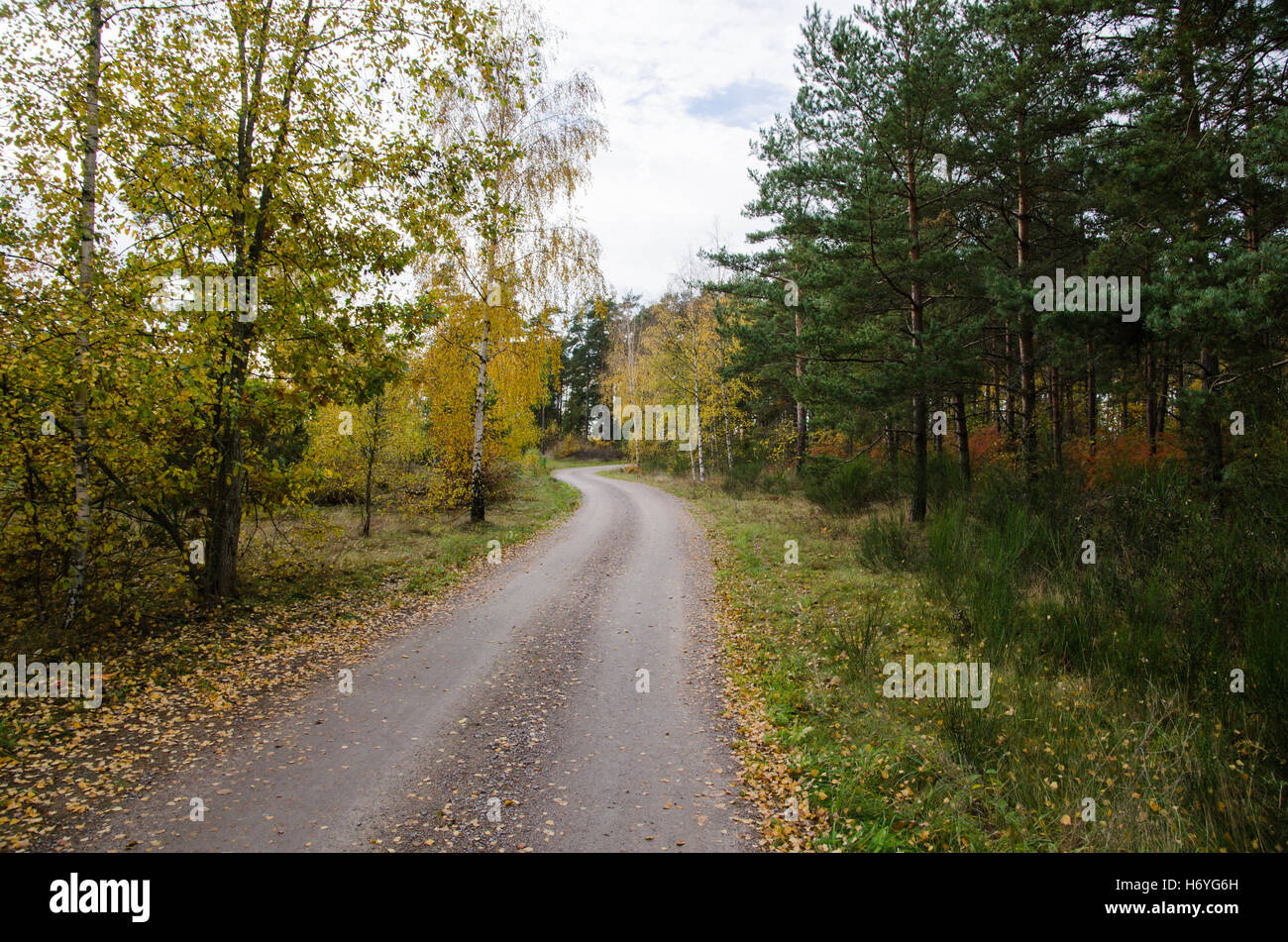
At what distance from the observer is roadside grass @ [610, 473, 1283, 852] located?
367cm

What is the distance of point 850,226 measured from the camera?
11836 mm

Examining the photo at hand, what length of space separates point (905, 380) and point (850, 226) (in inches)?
132

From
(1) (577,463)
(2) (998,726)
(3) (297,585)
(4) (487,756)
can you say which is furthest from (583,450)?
(2) (998,726)

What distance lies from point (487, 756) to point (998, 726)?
4.11 metres

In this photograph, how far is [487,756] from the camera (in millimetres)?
4746

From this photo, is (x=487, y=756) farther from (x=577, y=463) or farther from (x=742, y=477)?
(x=577, y=463)

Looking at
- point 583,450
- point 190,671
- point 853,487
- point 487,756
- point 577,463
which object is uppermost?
point 583,450

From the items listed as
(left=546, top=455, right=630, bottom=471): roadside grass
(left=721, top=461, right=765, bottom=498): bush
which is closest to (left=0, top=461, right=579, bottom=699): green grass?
(left=721, top=461, right=765, bottom=498): bush

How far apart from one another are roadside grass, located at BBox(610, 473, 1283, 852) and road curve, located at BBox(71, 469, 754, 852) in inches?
32.0

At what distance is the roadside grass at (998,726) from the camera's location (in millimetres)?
3666

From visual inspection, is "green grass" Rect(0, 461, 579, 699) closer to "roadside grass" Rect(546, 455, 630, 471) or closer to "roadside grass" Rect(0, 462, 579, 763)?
"roadside grass" Rect(0, 462, 579, 763)

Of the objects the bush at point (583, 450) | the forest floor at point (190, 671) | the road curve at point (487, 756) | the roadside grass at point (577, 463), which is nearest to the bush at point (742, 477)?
the forest floor at point (190, 671)
